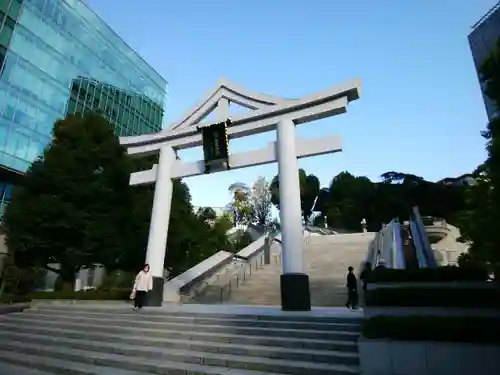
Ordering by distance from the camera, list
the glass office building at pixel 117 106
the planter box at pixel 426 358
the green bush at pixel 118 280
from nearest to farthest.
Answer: the planter box at pixel 426 358
the green bush at pixel 118 280
the glass office building at pixel 117 106

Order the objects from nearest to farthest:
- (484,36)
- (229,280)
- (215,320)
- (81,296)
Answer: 1. (215,320)
2. (81,296)
3. (229,280)
4. (484,36)

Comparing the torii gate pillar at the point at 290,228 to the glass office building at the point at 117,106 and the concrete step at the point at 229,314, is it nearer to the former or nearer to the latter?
the concrete step at the point at 229,314

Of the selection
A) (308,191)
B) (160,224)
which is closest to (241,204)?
(308,191)

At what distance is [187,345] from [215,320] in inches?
49.0

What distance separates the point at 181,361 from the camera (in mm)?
6453

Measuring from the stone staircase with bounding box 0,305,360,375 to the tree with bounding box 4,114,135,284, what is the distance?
5871mm

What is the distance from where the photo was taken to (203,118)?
1434cm

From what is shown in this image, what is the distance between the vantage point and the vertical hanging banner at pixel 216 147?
12617 millimetres

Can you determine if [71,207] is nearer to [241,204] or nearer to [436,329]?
[436,329]

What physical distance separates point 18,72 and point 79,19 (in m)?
10.4

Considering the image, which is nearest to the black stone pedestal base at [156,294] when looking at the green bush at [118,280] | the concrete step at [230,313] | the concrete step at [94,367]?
the concrete step at [230,313]

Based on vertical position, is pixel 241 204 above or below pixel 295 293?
above

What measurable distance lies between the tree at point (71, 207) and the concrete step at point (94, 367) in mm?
7897

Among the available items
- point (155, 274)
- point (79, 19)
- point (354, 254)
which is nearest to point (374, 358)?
point (155, 274)
